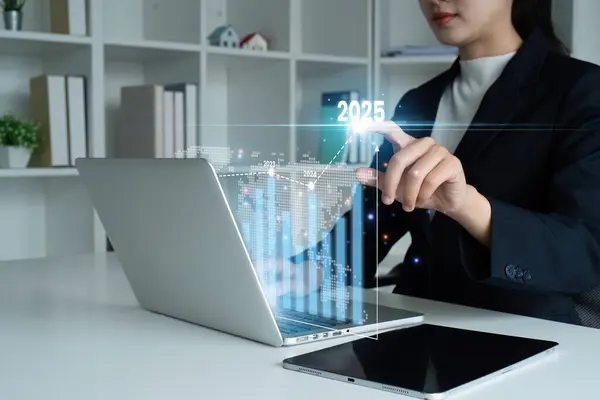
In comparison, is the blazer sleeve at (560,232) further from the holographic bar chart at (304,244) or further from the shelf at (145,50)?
the shelf at (145,50)

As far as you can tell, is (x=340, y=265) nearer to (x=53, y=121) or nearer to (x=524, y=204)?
(x=524, y=204)

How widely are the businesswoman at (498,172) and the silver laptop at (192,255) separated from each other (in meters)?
0.10

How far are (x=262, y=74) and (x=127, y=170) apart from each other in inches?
64.0

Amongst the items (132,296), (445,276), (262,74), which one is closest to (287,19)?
(262,74)

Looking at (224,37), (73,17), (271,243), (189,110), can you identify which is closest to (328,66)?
(224,37)

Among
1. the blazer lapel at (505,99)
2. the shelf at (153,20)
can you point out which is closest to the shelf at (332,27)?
the shelf at (153,20)

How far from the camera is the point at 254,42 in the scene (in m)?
2.26

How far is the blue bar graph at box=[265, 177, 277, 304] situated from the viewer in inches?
29.2

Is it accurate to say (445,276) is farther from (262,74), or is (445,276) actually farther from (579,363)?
(262,74)

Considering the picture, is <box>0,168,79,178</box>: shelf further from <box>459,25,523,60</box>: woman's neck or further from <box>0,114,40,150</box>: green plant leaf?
<box>459,25,523,60</box>: woman's neck

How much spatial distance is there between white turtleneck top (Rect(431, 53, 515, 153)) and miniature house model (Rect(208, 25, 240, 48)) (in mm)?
988

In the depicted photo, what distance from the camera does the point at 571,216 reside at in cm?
96

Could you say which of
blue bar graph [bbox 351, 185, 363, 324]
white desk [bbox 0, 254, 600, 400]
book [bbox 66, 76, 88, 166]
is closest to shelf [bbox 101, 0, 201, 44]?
book [bbox 66, 76, 88, 166]

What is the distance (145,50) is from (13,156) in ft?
1.49
